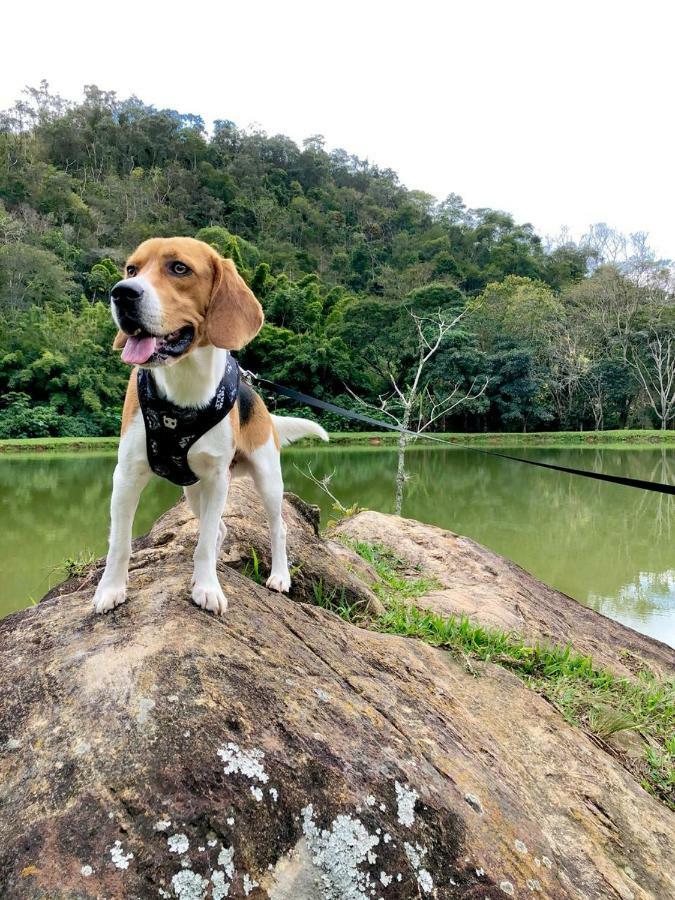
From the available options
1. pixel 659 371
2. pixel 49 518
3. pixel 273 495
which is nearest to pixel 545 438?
pixel 659 371

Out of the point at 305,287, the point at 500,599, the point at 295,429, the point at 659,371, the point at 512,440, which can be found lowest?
the point at 512,440

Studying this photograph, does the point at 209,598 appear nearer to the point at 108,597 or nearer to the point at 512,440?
the point at 108,597

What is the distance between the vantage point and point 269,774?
1.44 m

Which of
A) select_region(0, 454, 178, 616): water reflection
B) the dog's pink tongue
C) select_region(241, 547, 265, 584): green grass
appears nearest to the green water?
select_region(0, 454, 178, 616): water reflection

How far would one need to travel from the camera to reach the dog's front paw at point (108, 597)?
1.98 metres

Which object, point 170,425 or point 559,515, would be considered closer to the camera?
point 170,425

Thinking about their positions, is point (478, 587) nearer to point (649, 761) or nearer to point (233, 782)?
point (649, 761)

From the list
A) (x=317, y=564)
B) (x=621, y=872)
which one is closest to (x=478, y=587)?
(x=317, y=564)

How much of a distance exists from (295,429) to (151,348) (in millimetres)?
1602

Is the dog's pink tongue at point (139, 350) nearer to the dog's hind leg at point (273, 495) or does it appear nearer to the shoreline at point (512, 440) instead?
the dog's hind leg at point (273, 495)

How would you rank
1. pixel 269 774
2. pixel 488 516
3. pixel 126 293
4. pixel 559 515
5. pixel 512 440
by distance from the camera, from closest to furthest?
pixel 269 774, pixel 126 293, pixel 488 516, pixel 559 515, pixel 512 440

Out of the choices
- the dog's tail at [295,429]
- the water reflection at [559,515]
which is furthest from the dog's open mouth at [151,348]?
the water reflection at [559,515]

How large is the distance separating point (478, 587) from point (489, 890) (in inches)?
136

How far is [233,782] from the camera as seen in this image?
54.7 inches
